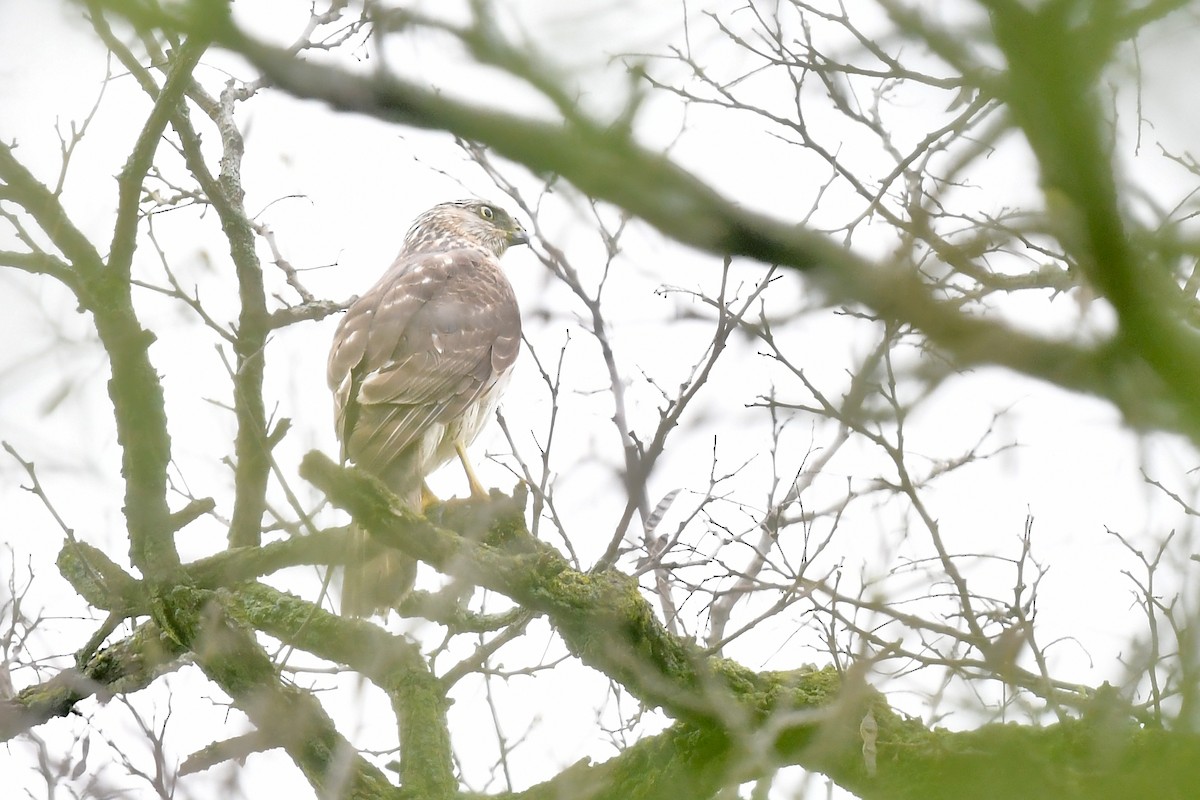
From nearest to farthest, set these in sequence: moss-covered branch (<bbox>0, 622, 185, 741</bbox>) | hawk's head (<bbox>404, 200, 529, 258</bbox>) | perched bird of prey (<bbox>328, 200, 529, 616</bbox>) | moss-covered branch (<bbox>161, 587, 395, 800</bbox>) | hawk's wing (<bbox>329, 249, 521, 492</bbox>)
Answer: moss-covered branch (<bbox>161, 587, 395, 800</bbox>) < moss-covered branch (<bbox>0, 622, 185, 741</bbox>) < perched bird of prey (<bbox>328, 200, 529, 616</bbox>) < hawk's wing (<bbox>329, 249, 521, 492</bbox>) < hawk's head (<bbox>404, 200, 529, 258</bbox>)

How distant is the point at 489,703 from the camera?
5.63 meters

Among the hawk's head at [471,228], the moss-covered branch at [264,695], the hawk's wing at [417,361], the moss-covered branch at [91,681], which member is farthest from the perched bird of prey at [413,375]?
the moss-covered branch at [91,681]

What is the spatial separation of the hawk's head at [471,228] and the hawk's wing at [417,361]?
4.03ft

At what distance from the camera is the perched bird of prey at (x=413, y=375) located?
17.6 ft

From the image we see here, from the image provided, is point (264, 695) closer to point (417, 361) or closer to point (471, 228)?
point (417, 361)

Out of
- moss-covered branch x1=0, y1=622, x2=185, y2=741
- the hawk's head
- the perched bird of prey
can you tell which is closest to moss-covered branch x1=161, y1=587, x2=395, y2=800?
moss-covered branch x1=0, y1=622, x2=185, y2=741

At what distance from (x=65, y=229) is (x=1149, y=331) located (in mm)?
4093

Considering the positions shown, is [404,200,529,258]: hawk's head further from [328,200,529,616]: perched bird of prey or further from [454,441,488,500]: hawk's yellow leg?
[454,441,488,500]: hawk's yellow leg

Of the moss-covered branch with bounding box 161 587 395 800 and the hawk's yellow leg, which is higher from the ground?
the hawk's yellow leg

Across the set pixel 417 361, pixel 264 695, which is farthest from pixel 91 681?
pixel 417 361

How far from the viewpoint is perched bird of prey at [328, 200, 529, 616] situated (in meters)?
5.37

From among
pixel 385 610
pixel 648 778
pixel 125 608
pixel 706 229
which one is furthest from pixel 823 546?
pixel 706 229

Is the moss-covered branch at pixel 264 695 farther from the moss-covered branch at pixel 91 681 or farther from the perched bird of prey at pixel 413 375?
the perched bird of prey at pixel 413 375

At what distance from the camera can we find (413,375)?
6.59 metres
